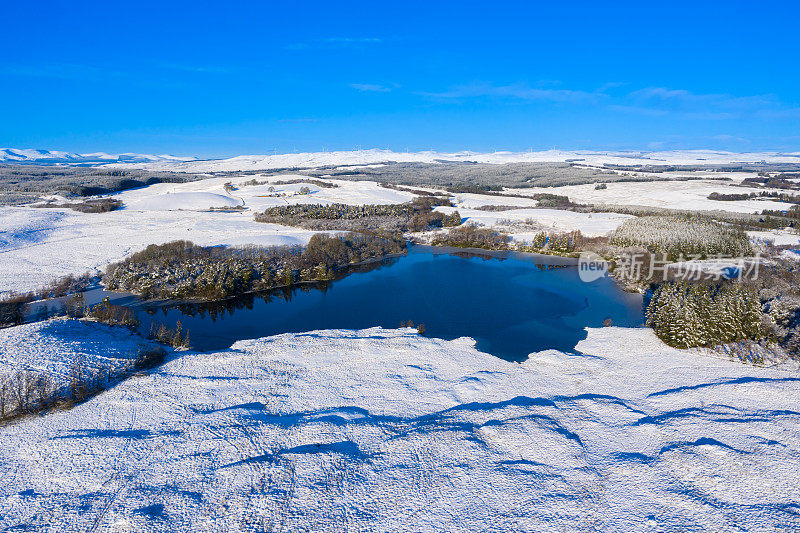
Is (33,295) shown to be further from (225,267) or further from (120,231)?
(120,231)

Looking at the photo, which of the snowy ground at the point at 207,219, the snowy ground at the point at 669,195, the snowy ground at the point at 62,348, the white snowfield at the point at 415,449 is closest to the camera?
the white snowfield at the point at 415,449

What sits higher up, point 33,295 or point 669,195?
point 669,195

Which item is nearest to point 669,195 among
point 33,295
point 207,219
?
point 207,219

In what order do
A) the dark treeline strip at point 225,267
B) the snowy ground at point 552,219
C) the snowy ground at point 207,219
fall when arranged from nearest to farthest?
the dark treeline strip at point 225,267 < the snowy ground at point 207,219 < the snowy ground at point 552,219

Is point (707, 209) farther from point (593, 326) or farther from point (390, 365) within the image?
point (390, 365)

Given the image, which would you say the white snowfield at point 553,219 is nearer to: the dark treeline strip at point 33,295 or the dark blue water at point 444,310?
the dark blue water at point 444,310

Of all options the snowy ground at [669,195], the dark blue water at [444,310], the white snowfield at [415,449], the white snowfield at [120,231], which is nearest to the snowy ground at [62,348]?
the white snowfield at [415,449]
